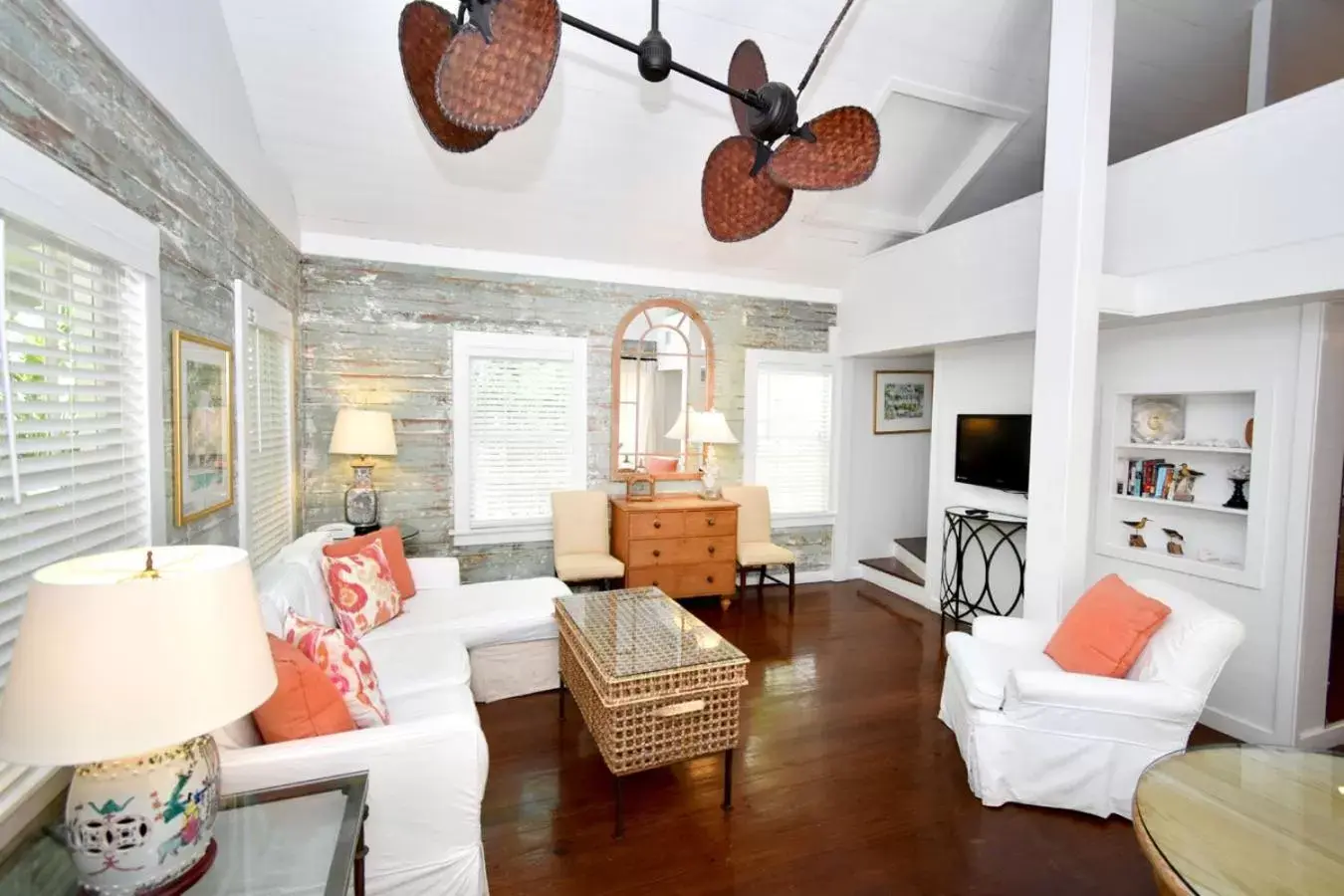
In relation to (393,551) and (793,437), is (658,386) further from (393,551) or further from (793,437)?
(393,551)

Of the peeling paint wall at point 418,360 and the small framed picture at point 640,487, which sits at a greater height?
the peeling paint wall at point 418,360

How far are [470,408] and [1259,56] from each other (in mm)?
5230

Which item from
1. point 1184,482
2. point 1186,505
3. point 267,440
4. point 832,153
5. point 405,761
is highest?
point 832,153

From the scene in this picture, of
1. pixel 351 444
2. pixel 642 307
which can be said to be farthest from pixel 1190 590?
pixel 351 444

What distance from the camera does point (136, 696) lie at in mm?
985

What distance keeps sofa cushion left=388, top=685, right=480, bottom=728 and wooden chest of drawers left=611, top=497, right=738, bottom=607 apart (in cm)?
205

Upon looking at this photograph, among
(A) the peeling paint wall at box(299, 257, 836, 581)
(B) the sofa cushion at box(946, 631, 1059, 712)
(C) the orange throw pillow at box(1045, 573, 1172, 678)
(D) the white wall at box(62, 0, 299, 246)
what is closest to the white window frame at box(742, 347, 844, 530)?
(A) the peeling paint wall at box(299, 257, 836, 581)

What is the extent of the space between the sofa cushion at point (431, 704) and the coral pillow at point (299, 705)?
392 mm

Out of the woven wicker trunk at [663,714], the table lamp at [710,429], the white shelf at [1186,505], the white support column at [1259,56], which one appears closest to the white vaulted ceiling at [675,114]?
the white support column at [1259,56]

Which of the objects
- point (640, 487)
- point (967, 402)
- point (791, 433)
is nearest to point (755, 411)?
point (791, 433)

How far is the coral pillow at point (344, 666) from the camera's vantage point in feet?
6.14

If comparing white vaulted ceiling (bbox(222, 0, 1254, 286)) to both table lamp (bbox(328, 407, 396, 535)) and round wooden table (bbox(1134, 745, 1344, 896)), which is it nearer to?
table lamp (bbox(328, 407, 396, 535))

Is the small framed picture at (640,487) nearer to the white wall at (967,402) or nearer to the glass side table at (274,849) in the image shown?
the white wall at (967,402)

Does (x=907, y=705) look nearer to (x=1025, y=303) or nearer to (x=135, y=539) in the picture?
(x=1025, y=303)
